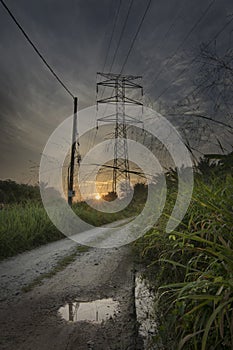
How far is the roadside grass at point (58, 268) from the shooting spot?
357 cm

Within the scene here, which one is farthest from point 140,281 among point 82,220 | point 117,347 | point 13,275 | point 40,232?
point 82,220

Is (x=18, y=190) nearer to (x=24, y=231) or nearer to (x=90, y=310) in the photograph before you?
(x=24, y=231)

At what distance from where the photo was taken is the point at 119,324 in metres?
2.39

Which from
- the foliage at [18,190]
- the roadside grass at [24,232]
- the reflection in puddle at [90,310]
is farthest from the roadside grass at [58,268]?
the foliage at [18,190]

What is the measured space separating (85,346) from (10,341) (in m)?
0.58

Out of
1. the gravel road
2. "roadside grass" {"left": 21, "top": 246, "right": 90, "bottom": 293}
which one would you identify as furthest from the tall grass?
"roadside grass" {"left": 21, "top": 246, "right": 90, "bottom": 293}

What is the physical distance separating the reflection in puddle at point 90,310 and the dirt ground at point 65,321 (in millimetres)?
58

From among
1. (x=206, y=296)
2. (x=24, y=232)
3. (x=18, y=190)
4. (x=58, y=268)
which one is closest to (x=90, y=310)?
(x=206, y=296)

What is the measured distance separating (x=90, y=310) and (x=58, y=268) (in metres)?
1.88

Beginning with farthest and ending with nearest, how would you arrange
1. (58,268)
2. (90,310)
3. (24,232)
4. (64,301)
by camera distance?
(24,232) < (58,268) < (64,301) < (90,310)

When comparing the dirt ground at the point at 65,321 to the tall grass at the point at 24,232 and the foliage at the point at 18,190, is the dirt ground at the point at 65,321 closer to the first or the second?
the tall grass at the point at 24,232

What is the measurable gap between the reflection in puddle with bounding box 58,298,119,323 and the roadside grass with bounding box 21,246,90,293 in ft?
2.74

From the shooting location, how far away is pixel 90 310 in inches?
108

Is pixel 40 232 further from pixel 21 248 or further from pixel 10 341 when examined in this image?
pixel 10 341
